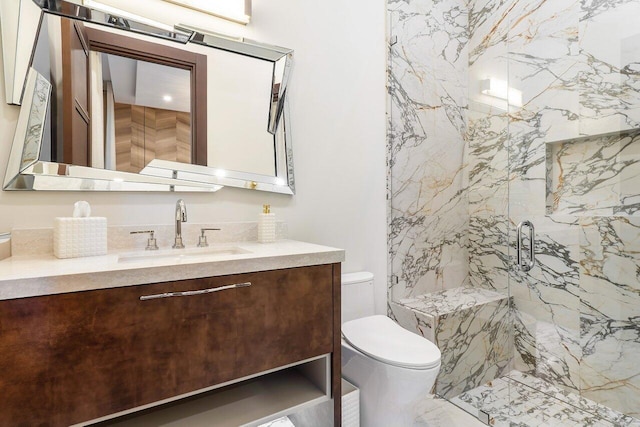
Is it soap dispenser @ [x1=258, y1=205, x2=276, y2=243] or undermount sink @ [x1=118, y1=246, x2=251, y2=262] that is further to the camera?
soap dispenser @ [x1=258, y1=205, x2=276, y2=243]

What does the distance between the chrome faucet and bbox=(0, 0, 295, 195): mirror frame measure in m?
0.10

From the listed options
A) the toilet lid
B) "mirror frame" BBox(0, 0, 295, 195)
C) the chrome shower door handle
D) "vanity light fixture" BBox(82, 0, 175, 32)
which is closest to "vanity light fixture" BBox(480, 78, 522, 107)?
the chrome shower door handle

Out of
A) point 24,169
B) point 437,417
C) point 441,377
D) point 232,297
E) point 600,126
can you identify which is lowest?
point 437,417

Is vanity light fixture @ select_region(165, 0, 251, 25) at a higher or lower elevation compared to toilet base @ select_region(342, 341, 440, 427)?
higher

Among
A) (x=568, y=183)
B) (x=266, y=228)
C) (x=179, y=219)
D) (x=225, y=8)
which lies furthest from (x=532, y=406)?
(x=225, y=8)

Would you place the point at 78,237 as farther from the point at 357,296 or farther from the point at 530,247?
the point at 530,247

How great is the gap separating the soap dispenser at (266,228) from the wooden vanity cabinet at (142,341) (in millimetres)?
429

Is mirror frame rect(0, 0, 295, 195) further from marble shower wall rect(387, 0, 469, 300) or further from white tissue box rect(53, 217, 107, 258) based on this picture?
marble shower wall rect(387, 0, 469, 300)

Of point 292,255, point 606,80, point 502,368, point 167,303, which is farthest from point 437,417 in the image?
point 606,80

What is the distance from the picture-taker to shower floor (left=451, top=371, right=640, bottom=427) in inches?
73.0

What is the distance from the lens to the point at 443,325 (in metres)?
2.06

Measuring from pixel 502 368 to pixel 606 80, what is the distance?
187cm

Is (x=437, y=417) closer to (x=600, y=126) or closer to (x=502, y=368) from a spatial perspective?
(x=502, y=368)

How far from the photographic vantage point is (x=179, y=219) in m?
1.46
